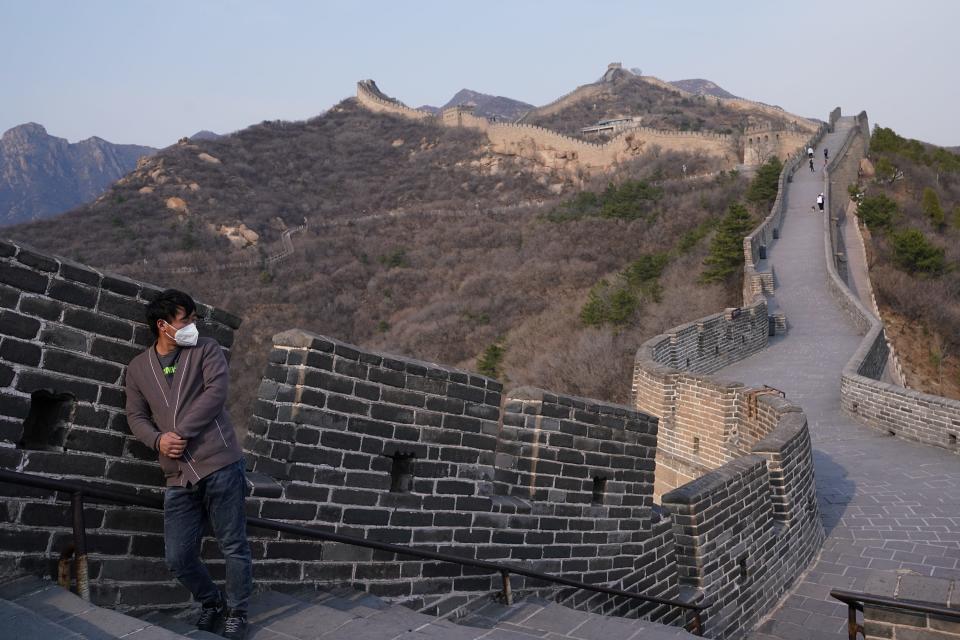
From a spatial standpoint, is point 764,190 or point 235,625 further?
point 764,190

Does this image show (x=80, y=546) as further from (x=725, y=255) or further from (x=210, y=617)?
(x=725, y=255)

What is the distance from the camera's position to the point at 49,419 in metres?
2.67

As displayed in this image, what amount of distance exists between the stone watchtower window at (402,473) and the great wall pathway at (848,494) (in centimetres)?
295

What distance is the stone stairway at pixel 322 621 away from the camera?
227 centimetres

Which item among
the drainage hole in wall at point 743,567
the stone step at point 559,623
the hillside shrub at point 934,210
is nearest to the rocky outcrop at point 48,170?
the hillside shrub at point 934,210

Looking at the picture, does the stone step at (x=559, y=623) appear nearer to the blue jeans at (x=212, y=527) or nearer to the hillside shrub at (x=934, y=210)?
the blue jeans at (x=212, y=527)

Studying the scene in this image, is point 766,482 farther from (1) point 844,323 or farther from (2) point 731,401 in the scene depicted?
(1) point 844,323

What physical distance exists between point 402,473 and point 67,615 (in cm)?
172

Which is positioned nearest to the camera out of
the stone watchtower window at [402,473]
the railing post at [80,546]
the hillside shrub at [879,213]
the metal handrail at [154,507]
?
the metal handrail at [154,507]

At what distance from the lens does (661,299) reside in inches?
894

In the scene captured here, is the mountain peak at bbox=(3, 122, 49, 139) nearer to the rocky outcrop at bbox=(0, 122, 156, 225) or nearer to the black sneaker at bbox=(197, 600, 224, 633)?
the rocky outcrop at bbox=(0, 122, 156, 225)

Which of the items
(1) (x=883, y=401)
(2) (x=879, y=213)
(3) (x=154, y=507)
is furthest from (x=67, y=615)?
(2) (x=879, y=213)

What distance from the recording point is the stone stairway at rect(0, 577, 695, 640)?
7.46 ft

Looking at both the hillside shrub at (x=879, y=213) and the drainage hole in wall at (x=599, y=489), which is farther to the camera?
the hillside shrub at (x=879, y=213)
